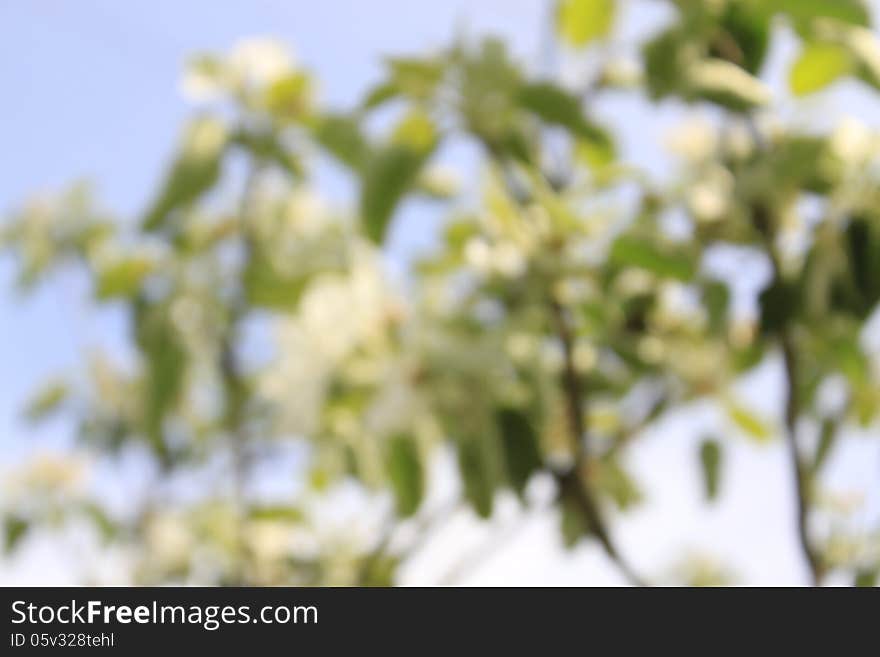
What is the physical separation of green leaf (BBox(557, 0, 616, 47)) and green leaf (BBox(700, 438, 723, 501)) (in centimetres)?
42

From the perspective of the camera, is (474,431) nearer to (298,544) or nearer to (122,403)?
(298,544)

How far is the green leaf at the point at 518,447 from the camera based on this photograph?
70 centimetres

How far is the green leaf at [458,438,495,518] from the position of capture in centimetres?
66

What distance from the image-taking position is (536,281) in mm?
723

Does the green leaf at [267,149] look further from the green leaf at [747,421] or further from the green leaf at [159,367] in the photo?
the green leaf at [747,421]

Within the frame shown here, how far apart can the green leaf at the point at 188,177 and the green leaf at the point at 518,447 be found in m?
0.36

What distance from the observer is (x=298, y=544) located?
1308mm

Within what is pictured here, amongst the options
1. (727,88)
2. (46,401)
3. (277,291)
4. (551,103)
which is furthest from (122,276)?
(46,401)

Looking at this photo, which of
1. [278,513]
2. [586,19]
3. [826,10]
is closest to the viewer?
[826,10]

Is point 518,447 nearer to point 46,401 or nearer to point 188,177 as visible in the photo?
point 188,177

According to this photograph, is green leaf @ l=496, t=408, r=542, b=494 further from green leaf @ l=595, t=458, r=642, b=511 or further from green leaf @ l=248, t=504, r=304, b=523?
green leaf @ l=248, t=504, r=304, b=523

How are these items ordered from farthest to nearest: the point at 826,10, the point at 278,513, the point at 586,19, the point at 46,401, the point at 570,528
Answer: the point at 46,401 < the point at 278,513 < the point at 570,528 < the point at 586,19 < the point at 826,10

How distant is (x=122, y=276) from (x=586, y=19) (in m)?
0.52
